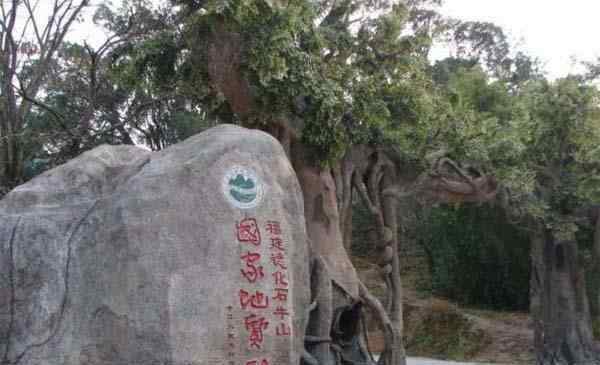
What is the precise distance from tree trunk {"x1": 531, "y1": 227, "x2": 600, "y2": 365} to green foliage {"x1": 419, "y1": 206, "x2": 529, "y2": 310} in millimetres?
3269

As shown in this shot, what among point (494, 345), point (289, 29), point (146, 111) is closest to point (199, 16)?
point (289, 29)

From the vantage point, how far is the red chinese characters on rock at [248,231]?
4.72 meters

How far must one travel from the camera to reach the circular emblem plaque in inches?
187

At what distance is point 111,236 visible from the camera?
4.62 metres

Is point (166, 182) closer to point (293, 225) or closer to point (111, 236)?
point (111, 236)

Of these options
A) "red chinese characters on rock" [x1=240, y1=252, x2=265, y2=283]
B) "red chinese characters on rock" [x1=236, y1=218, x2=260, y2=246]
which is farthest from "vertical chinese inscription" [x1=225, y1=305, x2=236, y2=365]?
"red chinese characters on rock" [x1=236, y1=218, x2=260, y2=246]

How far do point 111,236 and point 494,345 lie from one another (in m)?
10.9

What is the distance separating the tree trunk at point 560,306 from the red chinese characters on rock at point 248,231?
7.93 metres

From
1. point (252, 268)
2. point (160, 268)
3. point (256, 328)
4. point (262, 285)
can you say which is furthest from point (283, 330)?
point (160, 268)

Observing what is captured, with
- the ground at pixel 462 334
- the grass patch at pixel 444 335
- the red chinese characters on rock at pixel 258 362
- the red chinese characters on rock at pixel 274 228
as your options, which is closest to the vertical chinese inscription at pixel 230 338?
the red chinese characters on rock at pixel 258 362

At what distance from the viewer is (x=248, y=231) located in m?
4.75

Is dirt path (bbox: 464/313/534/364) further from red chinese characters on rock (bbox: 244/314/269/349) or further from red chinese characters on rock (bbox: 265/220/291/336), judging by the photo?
red chinese characters on rock (bbox: 244/314/269/349)

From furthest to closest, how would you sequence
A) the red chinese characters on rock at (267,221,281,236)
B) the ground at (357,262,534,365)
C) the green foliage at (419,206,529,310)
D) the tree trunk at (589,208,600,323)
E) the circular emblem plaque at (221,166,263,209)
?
1. the green foliage at (419,206,529,310)
2. the ground at (357,262,534,365)
3. the tree trunk at (589,208,600,323)
4. the red chinese characters on rock at (267,221,281,236)
5. the circular emblem plaque at (221,166,263,209)

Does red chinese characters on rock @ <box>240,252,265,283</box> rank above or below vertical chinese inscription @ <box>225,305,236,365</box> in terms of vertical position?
above
